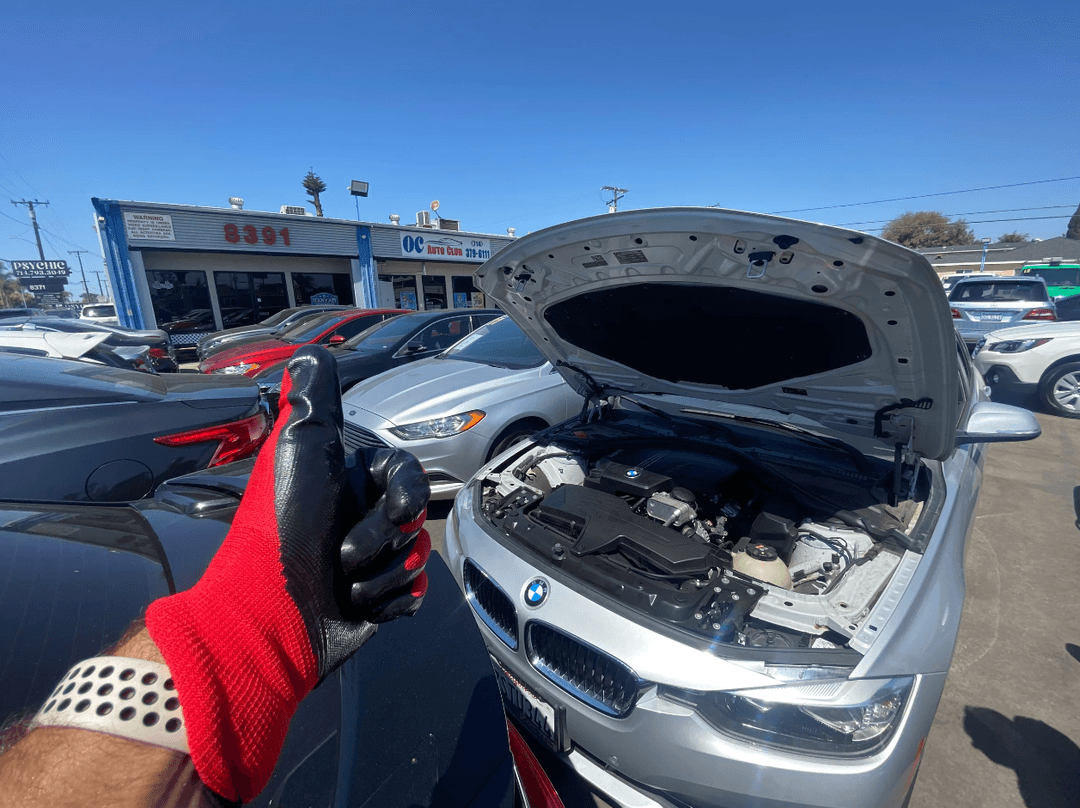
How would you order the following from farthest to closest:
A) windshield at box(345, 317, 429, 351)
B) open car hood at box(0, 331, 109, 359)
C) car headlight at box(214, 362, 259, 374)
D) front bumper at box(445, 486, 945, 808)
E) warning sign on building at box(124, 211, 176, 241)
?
warning sign on building at box(124, 211, 176, 241) < car headlight at box(214, 362, 259, 374) < windshield at box(345, 317, 429, 351) < open car hood at box(0, 331, 109, 359) < front bumper at box(445, 486, 945, 808)

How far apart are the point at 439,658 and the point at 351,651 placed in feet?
1.10

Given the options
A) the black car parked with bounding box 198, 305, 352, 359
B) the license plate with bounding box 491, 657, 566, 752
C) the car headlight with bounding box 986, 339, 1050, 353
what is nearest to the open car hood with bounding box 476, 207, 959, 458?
the license plate with bounding box 491, 657, 566, 752

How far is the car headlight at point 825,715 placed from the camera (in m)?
1.19

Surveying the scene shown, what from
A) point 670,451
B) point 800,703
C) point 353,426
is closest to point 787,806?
Answer: point 800,703

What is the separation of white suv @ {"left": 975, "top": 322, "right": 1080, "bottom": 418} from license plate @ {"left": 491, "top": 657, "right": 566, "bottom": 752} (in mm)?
7388

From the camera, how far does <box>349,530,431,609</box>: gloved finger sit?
874 millimetres

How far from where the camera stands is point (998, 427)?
2.02 metres

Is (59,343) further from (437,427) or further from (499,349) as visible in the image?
(499,349)

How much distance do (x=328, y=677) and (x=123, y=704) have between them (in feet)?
1.31

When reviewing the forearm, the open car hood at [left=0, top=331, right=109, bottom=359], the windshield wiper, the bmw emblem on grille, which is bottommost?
the bmw emblem on grille

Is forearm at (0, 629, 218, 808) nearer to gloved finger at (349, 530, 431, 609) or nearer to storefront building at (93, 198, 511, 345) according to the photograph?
gloved finger at (349, 530, 431, 609)

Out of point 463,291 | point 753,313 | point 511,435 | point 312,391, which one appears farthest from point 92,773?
point 463,291

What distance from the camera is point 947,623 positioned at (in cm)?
141

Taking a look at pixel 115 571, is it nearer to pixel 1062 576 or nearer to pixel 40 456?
pixel 40 456
